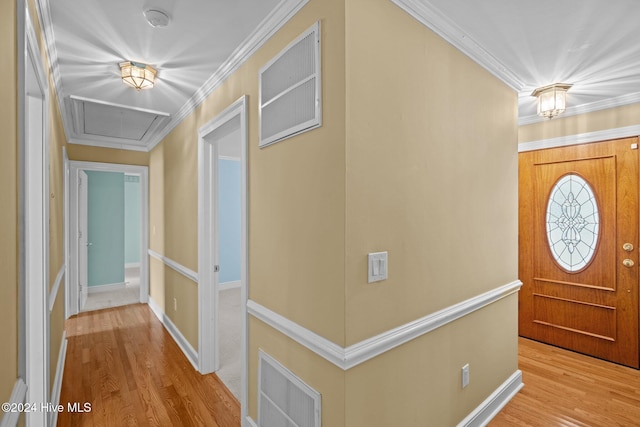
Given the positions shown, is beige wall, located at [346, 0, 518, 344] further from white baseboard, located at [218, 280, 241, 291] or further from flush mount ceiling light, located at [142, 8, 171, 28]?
white baseboard, located at [218, 280, 241, 291]

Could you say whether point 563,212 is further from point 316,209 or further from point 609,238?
point 316,209

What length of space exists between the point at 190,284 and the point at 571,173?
12.7 feet

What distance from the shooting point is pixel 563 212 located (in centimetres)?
326

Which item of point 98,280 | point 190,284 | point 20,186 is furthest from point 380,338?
point 98,280

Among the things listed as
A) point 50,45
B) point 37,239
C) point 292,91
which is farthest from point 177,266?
point 292,91

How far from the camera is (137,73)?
2293 millimetres

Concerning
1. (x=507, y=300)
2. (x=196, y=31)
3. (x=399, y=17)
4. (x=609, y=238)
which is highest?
(x=196, y=31)

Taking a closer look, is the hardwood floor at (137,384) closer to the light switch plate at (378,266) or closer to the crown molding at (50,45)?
the light switch plate at (378,266)

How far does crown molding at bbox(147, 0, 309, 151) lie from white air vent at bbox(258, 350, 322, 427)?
1.82m

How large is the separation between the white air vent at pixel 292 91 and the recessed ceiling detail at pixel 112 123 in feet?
6.82

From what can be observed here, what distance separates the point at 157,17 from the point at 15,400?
1766 millimetres

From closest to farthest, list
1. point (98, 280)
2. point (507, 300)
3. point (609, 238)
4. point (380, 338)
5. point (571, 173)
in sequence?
1. point (380, 338)
2. point (507, 300)
3. point (609, 238)
4. point (571, 173)
5. point (98, 280)

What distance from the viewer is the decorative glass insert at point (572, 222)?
122 inches

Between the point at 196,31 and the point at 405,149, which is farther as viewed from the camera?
the point at 196,31
